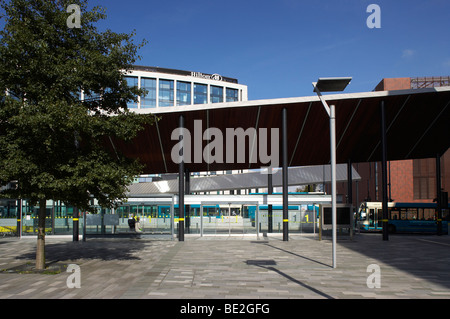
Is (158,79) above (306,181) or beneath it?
above

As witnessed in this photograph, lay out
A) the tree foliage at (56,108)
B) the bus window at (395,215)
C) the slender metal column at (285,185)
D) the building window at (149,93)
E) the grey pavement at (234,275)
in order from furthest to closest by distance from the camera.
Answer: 1. the building window at (149,93)
2. the bus window at (395,215)
3. the slender metal column at (285,185)
4. the tree foliage at (56,108)
5. the grey pavement at (234,275)

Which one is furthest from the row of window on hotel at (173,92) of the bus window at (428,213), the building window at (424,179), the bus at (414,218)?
the bus window at (428,213)

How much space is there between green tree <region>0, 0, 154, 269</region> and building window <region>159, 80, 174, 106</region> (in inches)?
2622

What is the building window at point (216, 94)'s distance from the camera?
86375 mm

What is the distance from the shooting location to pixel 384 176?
82.0ft

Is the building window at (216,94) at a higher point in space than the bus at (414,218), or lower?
higher

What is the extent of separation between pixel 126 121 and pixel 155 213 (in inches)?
501

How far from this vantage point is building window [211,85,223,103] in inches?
3401

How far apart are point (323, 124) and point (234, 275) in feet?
60.4

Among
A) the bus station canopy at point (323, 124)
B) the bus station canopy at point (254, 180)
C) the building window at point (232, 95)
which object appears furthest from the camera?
the building window at point (232, 95)

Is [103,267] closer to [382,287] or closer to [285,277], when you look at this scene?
[285,277]

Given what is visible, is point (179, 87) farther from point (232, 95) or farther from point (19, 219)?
point (19, 219)

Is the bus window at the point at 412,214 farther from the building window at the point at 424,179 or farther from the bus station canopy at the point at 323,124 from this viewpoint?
the building window at the point at 424,179

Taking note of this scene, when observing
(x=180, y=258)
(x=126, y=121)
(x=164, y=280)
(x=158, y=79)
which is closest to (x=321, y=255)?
(x=180, y=258)
